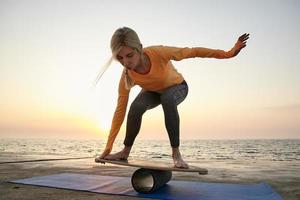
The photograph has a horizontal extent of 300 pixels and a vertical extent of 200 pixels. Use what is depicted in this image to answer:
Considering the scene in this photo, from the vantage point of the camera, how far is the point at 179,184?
4.41 metres

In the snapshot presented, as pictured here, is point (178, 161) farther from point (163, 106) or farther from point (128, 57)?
point (128, 57)

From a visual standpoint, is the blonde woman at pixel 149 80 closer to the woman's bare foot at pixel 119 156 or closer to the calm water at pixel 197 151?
the woman's bare foot at pixel 119 156

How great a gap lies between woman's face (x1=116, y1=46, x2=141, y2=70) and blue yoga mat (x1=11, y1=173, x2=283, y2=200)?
4.80ft

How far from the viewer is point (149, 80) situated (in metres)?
3.84

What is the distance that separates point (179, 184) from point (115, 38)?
219cm

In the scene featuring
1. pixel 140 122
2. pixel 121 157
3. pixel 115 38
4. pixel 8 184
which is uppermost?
pixel 115 38

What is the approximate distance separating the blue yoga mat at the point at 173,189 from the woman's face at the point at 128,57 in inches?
57.6

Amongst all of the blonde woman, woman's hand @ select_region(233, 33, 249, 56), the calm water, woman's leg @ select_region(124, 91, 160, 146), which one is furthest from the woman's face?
the calm water

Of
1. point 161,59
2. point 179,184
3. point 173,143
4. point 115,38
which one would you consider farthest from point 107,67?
point 179,184

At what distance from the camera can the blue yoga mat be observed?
3570mm

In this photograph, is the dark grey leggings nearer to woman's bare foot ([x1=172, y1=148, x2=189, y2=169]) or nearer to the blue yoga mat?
woman's bare foot ([x1=172, y1=148, x2=189, y2=169])

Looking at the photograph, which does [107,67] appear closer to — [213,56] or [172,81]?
[172,81]

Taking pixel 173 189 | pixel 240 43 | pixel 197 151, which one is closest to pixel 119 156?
pixel 173 189

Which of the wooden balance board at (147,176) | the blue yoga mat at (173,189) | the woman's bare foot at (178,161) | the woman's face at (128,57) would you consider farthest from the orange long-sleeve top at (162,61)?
the woman's bare foot at (178,161)
